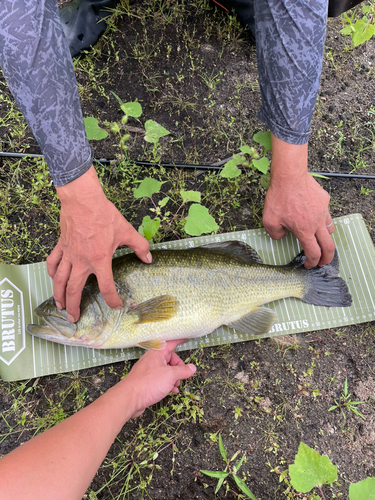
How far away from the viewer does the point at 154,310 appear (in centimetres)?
276

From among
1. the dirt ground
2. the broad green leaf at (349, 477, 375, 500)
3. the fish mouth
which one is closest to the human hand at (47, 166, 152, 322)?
the fish mouth

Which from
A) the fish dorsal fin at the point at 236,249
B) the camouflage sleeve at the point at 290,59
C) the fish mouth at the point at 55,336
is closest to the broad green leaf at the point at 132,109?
the camouflage sleeve at the point at 290,59

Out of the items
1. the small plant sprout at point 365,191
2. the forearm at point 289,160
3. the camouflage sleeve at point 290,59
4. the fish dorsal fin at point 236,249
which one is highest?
the camouflage sleeve at point 290,59

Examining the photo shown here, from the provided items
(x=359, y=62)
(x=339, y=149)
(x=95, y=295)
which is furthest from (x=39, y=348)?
(x=359, y=62)

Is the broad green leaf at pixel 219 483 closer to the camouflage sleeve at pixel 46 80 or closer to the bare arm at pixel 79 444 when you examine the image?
the bare arm at pixel 79 444

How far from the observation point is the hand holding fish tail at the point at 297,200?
2.59 meters

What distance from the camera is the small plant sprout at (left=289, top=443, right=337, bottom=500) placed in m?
2.11

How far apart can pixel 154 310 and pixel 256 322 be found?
0.92m

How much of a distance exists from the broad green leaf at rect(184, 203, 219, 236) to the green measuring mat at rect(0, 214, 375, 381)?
458 millimetres

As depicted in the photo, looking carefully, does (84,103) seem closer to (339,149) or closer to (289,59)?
(289,59)

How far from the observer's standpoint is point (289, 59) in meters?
2.34

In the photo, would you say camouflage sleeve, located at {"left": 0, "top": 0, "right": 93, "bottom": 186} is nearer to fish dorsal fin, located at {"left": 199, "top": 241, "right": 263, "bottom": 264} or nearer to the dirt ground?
the dirt ground

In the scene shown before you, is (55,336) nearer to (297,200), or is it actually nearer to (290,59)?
(297,200)

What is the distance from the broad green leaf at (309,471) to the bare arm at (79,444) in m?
0.98
